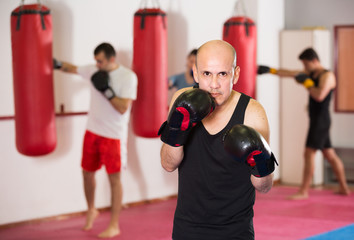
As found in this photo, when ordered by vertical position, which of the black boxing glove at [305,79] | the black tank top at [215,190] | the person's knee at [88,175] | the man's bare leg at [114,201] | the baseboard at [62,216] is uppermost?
the black boxing glove at [305,79]

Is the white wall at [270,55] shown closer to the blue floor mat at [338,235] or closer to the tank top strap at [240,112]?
the blue floor mat at [338,235]

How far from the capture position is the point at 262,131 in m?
1.75

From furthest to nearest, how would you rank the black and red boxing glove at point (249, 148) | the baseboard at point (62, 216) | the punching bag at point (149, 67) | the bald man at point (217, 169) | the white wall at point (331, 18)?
the white wall at point (331, 18) → the baseboard at point (62, 216) → the punching bag at point (149, 67) → the bald man at point (217, 169) → the black and red boxing glove at point (249, 148)

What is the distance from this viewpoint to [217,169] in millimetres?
1729

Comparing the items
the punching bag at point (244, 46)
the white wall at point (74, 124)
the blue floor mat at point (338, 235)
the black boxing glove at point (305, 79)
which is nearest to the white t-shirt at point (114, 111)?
the white wall at point (74, 124)

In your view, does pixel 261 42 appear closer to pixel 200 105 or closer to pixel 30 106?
pixel 30 106

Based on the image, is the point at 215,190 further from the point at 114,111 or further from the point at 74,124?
the point at 74,124

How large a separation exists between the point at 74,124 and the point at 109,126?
0.75 meters

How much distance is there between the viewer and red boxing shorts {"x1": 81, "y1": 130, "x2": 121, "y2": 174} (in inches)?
158

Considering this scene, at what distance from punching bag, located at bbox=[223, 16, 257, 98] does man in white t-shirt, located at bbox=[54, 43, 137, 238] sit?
2.96ft

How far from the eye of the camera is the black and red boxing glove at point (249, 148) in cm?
159

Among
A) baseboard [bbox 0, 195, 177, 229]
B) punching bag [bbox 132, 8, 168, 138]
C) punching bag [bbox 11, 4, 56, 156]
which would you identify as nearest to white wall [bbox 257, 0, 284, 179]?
baseboard [bbox 0, 195, 177, 229]

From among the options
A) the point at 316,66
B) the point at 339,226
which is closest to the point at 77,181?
the point at 339,226

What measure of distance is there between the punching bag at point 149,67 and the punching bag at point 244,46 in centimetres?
57
